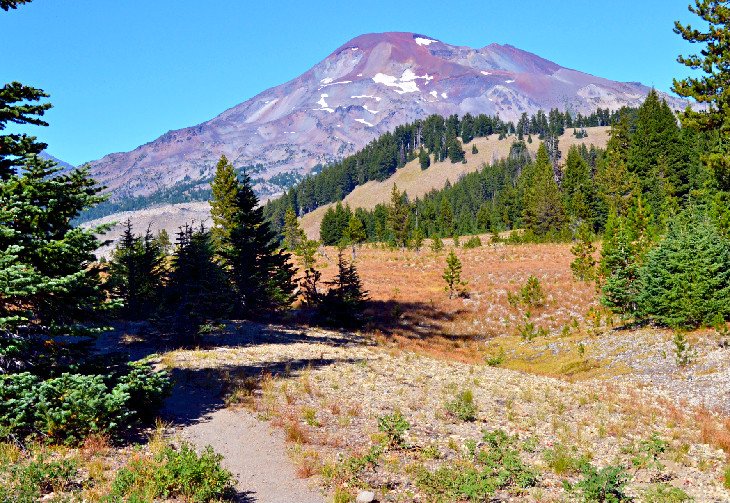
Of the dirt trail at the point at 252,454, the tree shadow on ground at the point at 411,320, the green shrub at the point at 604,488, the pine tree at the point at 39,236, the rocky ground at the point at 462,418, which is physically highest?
the pine tree at the point at 39,236

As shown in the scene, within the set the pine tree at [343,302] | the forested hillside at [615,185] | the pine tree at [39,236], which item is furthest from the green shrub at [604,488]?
the forested hillside at [615,185]

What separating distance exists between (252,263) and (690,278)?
85.3 feet

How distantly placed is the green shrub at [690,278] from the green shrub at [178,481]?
77.8 feet

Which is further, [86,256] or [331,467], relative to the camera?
[86,256]

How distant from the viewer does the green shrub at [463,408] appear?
15.2 meters

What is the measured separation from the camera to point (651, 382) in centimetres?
2094

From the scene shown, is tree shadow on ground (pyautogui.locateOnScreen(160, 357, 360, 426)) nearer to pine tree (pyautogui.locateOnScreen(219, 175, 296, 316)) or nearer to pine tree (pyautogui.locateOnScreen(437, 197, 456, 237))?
pine tree (pyautogui.locateOnScreen(219, 175, 296, 316))

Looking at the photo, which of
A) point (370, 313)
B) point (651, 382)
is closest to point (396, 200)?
point (370, 313)

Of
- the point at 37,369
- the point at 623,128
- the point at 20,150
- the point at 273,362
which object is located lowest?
the point at 273,362

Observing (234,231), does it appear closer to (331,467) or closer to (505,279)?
(331,467)

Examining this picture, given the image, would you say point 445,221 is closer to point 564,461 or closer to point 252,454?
point 564,461

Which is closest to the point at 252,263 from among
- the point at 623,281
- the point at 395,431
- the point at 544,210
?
the point at 623,281

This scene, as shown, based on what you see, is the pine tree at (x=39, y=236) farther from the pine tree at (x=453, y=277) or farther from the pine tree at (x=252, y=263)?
the pine tree at (x=453, y=277)

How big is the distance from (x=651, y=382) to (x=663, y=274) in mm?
7307
